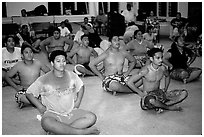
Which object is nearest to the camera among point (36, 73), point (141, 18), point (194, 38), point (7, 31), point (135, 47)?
point (36, 73)

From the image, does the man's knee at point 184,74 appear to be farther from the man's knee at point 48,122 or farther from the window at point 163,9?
the window at point 163,9

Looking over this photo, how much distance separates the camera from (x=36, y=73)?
4098 mm

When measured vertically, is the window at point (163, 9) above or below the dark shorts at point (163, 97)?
above

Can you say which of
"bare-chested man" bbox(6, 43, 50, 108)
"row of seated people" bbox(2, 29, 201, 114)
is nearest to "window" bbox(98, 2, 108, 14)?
"row of seated people" bbox(2, 29, 201, 114)

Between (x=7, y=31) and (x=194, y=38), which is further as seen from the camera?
(x=7, y=31)

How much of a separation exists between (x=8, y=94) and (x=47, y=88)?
6.32 feet

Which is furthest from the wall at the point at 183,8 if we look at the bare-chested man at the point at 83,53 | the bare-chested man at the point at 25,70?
the bare-chested man at the point at 25,70

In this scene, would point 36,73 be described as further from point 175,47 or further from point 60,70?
point 175,47

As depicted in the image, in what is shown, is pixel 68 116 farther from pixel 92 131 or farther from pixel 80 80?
pixel 80 80

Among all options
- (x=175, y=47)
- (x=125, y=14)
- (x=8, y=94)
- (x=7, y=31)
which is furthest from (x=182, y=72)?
(x=7, y=31)

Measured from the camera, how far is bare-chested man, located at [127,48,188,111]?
361 centimetres

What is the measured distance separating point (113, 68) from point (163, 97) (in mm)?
1099

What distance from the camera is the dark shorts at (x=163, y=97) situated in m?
3.61

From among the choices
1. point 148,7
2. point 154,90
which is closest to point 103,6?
point 148,7
